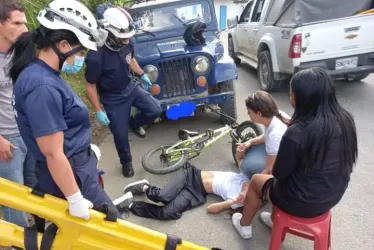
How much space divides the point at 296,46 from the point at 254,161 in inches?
110

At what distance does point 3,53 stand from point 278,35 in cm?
459

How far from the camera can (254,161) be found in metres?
2.98

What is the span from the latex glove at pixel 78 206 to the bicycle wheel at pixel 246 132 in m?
2.23

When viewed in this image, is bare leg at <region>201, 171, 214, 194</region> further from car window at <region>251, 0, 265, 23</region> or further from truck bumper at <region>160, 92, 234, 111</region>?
car window at <region>251, 0, 265, 23</region>

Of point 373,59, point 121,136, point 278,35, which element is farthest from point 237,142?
point 373,59

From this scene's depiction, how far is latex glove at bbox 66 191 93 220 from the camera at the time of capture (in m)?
1.67

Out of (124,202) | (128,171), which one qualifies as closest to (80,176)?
(124,202)

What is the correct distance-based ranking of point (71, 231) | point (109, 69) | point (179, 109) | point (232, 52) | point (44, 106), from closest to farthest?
point (44, 106)
point (71, 231)
point (109, 69)
point (179, 109)
point (232, 52)

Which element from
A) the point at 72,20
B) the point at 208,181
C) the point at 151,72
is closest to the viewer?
the point at 72,20

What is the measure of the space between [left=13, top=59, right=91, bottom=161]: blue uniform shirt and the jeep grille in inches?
108

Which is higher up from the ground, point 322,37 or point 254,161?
point 322,37

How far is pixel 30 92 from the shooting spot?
5.05 feet

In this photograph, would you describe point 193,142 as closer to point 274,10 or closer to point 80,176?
point 80,176

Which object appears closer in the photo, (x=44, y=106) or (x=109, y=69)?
(x=44, y=106)
